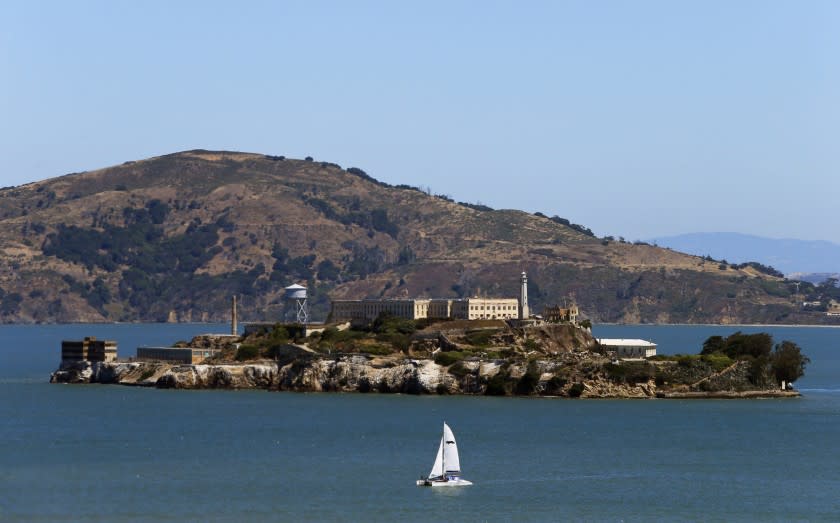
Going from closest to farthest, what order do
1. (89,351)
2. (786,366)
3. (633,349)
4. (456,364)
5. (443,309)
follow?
(786,366) < (456,364) < (633,349) < (89,351) < (443,309)

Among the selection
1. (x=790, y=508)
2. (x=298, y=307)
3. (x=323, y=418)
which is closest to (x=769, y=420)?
(x=323, y=418)

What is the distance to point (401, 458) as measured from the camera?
9050 cm

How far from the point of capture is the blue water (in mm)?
73438

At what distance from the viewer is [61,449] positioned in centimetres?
9588

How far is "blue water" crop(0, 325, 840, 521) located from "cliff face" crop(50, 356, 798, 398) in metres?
2.72

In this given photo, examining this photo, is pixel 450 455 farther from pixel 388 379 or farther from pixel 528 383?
pixel 388 379

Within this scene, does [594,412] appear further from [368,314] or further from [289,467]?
[368,314]

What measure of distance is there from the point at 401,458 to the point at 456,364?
42498 millimetres

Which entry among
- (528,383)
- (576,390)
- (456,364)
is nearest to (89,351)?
(456,364)

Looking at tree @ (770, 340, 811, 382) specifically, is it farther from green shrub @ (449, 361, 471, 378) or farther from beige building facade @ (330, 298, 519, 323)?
beige building facade @ (330, 298, 519, 323)

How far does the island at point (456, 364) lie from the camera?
129 m

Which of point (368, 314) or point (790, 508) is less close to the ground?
point (368, 314)

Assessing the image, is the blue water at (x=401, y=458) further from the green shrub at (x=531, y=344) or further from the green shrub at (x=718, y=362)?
the green shrub at (x=531, y=344)

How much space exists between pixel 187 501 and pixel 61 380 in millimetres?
77968
